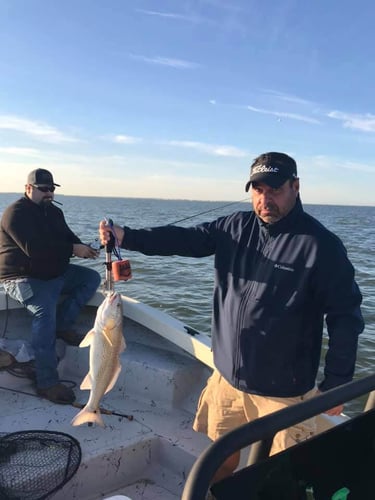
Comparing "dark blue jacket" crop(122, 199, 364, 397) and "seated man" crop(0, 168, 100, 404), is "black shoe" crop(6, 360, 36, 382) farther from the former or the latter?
"dark blue jacket" crop(122, 199, 364, 397)

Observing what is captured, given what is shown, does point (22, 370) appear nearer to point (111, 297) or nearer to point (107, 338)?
point (107, 338)

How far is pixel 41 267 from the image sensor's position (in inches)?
184

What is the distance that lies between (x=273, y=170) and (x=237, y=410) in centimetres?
161

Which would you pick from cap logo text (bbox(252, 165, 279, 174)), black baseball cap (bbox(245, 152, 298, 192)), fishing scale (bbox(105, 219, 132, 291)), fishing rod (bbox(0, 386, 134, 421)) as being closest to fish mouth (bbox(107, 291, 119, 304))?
fishing scale (bbox(105, 219, 132, 291))

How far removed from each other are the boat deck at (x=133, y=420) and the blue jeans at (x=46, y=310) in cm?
26

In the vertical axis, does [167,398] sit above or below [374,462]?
below

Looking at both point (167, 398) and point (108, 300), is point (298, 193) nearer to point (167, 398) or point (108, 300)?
point (108, 300)

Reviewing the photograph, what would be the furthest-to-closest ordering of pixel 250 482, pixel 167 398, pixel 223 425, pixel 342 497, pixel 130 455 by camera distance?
pixel 167 398 → pixel 130 455 → pixel 223 425 → pixel 342 497 → pixel 250 482

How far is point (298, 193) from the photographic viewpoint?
2.97 meters

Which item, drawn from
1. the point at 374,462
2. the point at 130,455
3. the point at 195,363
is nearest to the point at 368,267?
the point at 195,363

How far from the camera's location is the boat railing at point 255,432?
1237 millimetres

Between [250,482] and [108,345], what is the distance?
1.72 metres

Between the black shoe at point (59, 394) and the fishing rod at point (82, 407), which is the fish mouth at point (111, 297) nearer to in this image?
the fishing rod at point (82, 407)

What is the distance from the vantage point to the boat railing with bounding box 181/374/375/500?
1.24 meters
